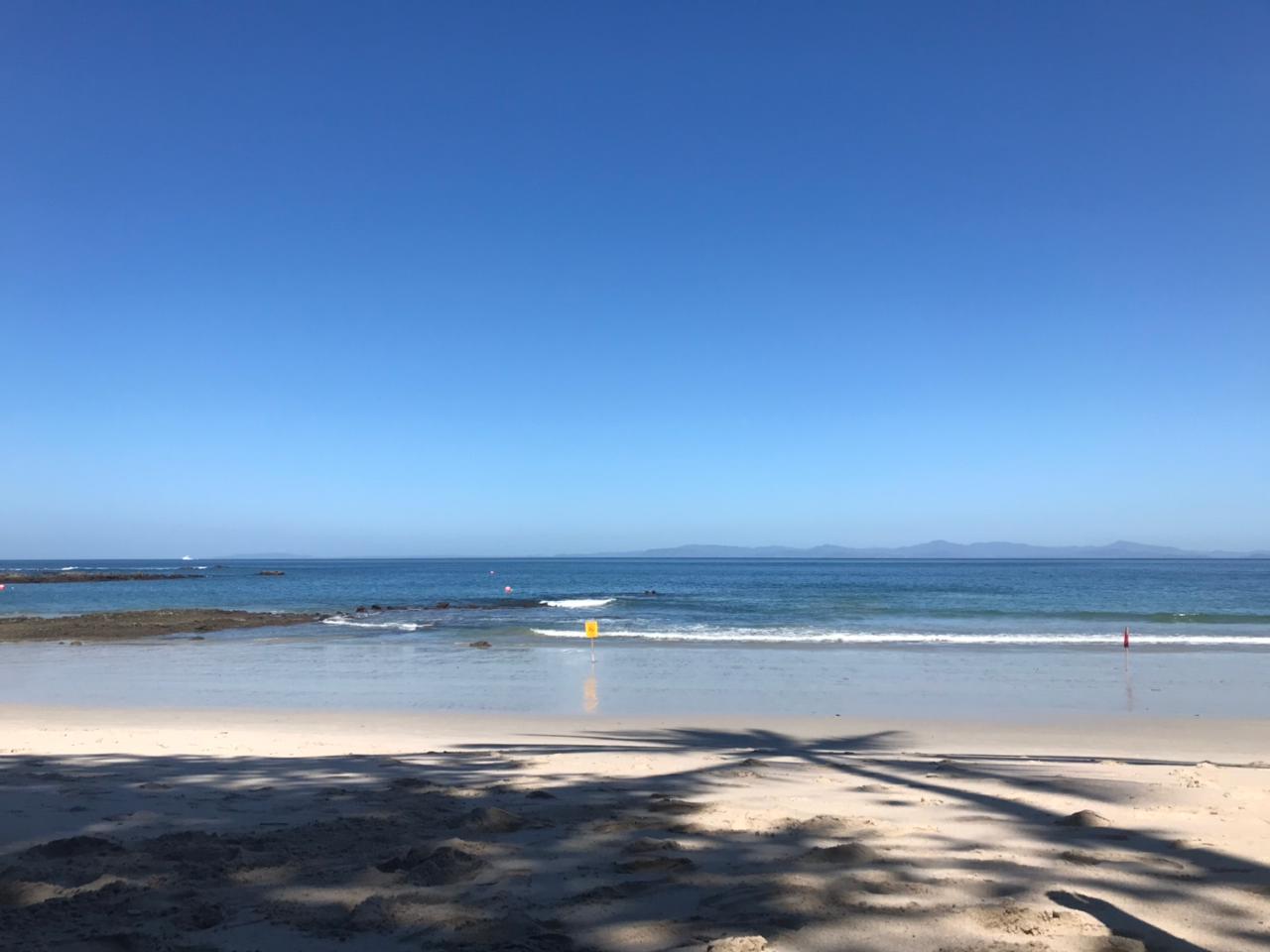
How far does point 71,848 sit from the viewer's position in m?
5.07

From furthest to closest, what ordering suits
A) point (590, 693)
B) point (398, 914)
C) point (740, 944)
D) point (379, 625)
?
1. point (379, 625)
2. point (590, 693)
3. point (398, 914)
4. point (740, 944)

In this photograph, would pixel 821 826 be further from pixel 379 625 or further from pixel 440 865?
pixel 379 625

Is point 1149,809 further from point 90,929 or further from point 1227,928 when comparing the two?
point 90,929

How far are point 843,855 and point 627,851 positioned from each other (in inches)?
49.9

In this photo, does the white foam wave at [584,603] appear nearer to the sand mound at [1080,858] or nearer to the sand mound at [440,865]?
the sand mound at [440,865]

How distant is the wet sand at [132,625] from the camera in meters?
29.0

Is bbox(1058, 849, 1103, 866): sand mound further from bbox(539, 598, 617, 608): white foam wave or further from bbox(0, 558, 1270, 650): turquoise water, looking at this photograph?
bbox(539, 598, 617, 608): white foam wave

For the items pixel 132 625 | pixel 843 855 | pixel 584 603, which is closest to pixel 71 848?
pixel 843 855

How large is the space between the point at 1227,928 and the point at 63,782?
835 cm

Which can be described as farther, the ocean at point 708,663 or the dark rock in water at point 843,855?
the ocean at point 708,663

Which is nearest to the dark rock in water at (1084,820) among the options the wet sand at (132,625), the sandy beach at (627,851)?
the sandy beach at (627,851)

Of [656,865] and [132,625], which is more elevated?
[656,865]

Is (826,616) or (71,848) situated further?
(826,616)

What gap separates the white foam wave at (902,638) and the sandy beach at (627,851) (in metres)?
16.4
